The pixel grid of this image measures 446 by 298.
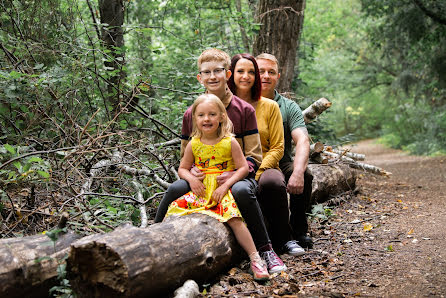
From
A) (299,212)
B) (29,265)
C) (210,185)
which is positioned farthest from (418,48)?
(29,265)

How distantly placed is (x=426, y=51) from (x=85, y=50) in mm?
10928

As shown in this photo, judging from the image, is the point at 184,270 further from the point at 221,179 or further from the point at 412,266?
the point at 412,266

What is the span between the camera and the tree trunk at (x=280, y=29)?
6.34 meters

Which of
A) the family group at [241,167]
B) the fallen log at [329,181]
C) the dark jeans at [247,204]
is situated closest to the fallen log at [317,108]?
the fallen log at [329,181]

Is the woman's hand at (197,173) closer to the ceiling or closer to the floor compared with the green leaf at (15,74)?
closer to the floor

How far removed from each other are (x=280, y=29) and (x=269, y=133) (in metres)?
3.12

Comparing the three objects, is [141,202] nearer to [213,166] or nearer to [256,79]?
[213,166]

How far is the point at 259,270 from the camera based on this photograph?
2998mm

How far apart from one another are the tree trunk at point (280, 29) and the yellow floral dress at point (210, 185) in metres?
→ 3.59

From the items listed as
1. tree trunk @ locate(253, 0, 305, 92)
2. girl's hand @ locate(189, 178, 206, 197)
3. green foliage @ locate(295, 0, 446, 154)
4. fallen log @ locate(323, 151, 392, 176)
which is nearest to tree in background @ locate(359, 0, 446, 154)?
green foliage @ locate(295, 0, 446, 154)

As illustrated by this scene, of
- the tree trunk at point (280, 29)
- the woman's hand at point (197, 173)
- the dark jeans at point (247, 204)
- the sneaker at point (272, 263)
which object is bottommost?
the sneaker at point (272, 263)

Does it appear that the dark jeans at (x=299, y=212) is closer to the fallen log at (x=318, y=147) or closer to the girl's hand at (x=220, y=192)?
the girl's hand at (x=220, y=192)

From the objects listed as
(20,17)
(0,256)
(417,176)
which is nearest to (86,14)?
(20,17)

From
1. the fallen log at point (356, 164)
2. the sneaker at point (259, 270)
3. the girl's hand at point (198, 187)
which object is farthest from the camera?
the fallen log at point (356, 164)
